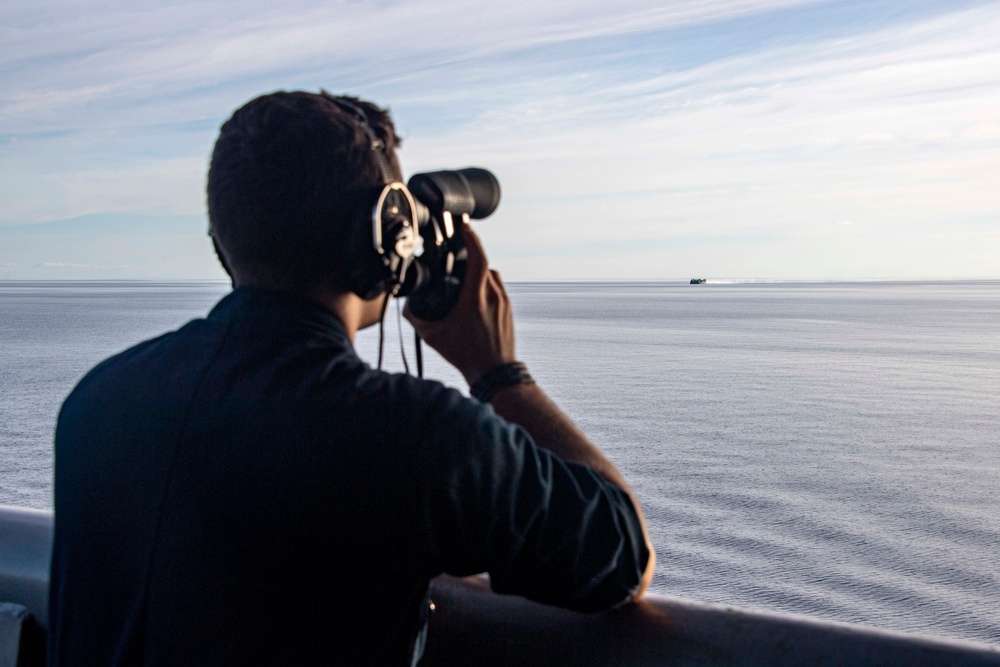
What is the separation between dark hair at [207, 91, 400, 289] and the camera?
3.83 feet

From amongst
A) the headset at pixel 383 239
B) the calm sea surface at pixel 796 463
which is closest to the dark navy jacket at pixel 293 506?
the headset at pixel 383 239

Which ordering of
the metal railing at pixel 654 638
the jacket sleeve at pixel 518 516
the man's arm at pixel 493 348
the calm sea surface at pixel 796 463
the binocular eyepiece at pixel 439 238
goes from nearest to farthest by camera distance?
the jacket sleeve at pixel 518 516
the metal railing at pixel 654 638
the man's arm at pixel 493 348
the binocular eyepiece at pixel 439 238
the calm sea surface at pixel 796 463

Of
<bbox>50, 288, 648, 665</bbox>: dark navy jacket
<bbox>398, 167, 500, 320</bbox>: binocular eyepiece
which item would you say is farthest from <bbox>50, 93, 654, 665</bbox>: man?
<bbox>398, 167, 500, 320</bbox>: binocular eyepiece

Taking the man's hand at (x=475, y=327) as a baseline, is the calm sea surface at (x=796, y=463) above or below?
below

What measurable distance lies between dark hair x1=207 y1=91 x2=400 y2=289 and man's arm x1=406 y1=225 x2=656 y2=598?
0.22 m

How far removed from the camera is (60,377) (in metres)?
11.4

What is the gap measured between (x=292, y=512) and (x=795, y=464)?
18.9 feet

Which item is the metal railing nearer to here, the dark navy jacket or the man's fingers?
the dark navy jacket

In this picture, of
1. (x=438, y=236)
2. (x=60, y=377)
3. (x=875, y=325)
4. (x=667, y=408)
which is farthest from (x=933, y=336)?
(x=438, y=236)


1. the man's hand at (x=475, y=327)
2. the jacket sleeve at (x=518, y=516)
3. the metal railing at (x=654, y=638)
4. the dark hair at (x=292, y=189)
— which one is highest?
the dark hair at (x=292, y=189)

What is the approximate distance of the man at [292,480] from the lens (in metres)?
1.02

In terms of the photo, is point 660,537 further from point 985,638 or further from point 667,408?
point 667,408

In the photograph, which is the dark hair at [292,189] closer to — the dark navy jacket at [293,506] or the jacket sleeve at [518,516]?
the dark navy jacket at [293,506]

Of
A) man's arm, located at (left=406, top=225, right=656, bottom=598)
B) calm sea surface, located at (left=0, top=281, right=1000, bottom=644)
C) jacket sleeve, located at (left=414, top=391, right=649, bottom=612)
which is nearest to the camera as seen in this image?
jacket sleeve, located at (left=414, top=391, right=649, bottom=612)
